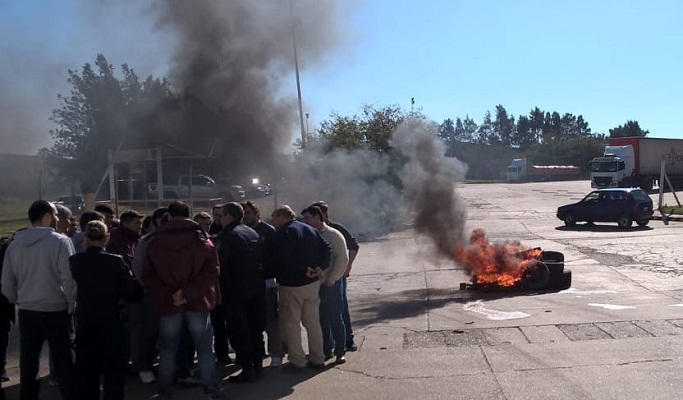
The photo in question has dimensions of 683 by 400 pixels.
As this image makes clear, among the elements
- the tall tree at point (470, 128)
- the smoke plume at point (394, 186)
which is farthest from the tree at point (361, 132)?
the tall tree at point (470, 128)

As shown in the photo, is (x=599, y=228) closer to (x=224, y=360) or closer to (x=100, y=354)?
(x=224, y=360)

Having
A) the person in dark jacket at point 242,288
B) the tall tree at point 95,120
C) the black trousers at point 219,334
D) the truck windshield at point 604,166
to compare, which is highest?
the tall tree at point 95,120

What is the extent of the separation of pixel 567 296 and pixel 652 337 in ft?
11.0

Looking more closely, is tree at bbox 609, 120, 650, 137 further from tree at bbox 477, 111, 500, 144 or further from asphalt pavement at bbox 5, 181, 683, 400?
asphalt pavement at bbox 5, 181, 683, 400

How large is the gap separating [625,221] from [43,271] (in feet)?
79.4

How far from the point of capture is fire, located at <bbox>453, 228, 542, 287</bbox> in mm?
11820

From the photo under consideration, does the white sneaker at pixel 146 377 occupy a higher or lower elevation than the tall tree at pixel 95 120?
lower

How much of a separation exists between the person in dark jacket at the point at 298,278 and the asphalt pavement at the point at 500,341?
0.94ft

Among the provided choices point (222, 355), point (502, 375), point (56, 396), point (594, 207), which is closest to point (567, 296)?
point (502, 375)

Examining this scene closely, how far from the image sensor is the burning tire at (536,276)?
11.7 metres

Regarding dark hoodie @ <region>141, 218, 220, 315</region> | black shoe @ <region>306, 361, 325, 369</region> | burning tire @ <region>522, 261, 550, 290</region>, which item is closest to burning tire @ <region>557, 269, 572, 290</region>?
burning tire @ <region>522, 261, 550, 290</region>

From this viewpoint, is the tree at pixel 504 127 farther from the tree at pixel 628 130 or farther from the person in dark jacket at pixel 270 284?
the person in dark jacket at pixel 270 284

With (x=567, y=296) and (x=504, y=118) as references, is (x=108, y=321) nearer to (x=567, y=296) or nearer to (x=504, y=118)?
(x=567, y=296)

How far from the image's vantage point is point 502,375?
6457 mm
